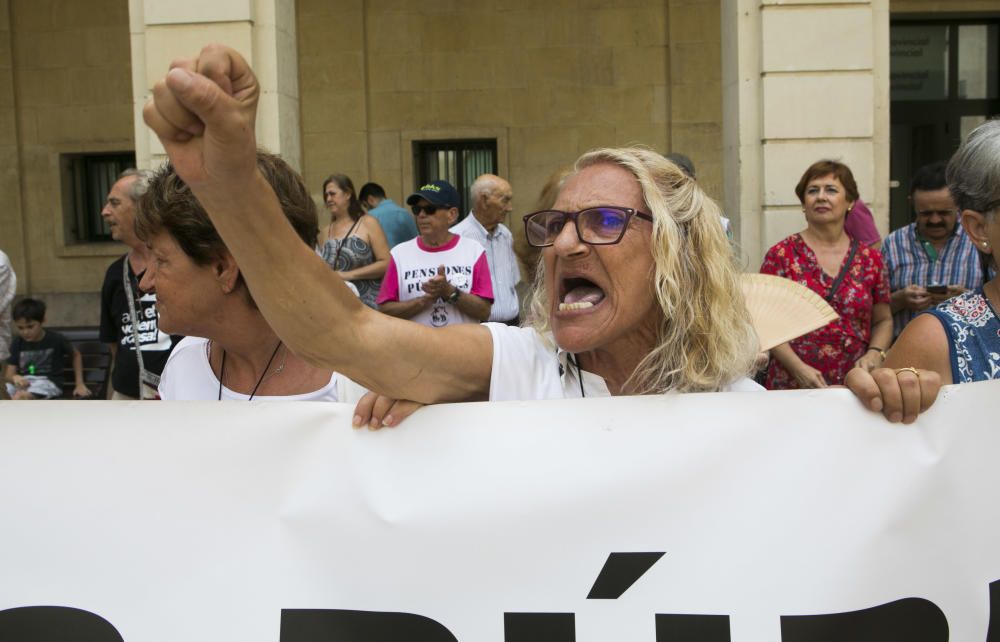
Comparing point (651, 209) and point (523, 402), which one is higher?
point (651, 209)

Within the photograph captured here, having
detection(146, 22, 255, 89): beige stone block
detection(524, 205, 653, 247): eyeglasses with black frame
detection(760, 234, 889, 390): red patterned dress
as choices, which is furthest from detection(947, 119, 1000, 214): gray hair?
detection(146, 22, 255, 89): beige stone block

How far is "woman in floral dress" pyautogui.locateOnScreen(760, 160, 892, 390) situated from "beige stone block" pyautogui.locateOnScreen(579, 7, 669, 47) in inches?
260

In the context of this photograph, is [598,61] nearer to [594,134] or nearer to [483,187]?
[594,134]

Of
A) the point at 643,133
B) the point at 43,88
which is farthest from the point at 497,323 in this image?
the point at 43,88

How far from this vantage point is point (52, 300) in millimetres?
11828

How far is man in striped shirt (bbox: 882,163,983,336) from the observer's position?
195 inches

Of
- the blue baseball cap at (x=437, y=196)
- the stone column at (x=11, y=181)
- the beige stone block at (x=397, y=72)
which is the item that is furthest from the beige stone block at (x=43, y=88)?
the blue baseball cap at (x=437, y=196)

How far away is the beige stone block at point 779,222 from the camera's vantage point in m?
6.76

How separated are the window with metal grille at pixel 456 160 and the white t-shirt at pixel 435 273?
5566 mm

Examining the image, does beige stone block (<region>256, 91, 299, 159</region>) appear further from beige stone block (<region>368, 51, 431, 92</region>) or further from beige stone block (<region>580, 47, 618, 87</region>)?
beige stone block (<region>580, 47, 618, 87</region>)

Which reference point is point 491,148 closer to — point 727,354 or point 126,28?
point 126,28

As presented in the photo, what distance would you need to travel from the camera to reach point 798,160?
22.1 feet

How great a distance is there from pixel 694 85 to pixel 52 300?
321 inches

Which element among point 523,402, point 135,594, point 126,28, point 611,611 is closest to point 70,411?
point 135,594
